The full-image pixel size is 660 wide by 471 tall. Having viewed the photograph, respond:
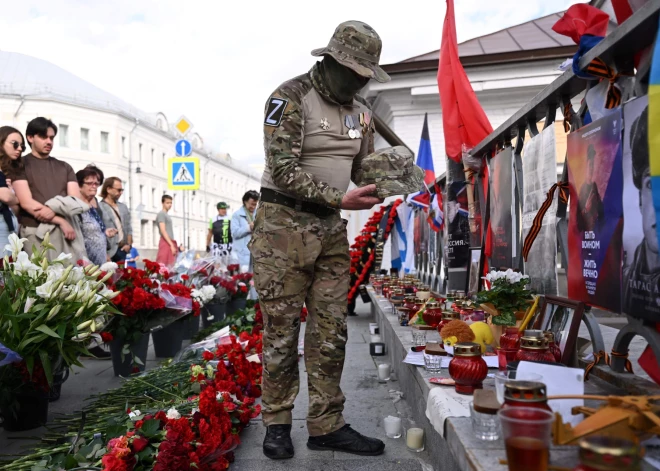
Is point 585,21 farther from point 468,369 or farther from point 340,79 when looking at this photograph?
point 468,369

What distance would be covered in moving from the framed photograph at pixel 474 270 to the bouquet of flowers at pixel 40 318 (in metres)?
2.87

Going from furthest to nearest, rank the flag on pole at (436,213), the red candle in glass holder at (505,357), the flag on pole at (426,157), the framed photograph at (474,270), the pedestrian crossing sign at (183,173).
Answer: the pedestrian crossing sign at (183,173)
the flag on pole at (426,157)
the flag on pole at (436,213)
the framed photograph at (474,270)
the red candle in glass holder at (505,357)

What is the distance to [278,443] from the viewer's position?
298 cm

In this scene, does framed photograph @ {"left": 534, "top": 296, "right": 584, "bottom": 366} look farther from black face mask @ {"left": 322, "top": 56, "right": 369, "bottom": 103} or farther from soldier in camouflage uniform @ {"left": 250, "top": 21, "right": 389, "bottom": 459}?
black face mask @ {"left": 322, "top": 56, "right": 369, "bottom": 103}

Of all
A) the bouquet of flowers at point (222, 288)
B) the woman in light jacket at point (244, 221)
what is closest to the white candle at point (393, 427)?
the bouquet of flowers at point (222, 288)

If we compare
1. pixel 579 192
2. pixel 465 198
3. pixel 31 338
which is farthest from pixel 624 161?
pixel 465 198

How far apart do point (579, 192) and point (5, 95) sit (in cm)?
4593

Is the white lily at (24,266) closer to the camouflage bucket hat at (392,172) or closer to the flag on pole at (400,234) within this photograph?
the camouflage bucket hat at (392,172)

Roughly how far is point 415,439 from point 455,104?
3.53 metres

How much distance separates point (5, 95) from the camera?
40.8 metres

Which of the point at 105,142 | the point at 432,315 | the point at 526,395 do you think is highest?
the point at 105,142

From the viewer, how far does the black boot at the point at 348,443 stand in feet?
9.84

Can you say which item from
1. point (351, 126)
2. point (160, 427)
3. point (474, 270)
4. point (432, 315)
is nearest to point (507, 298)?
point (432, 315)

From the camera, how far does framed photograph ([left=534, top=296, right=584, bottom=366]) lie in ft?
8.22
